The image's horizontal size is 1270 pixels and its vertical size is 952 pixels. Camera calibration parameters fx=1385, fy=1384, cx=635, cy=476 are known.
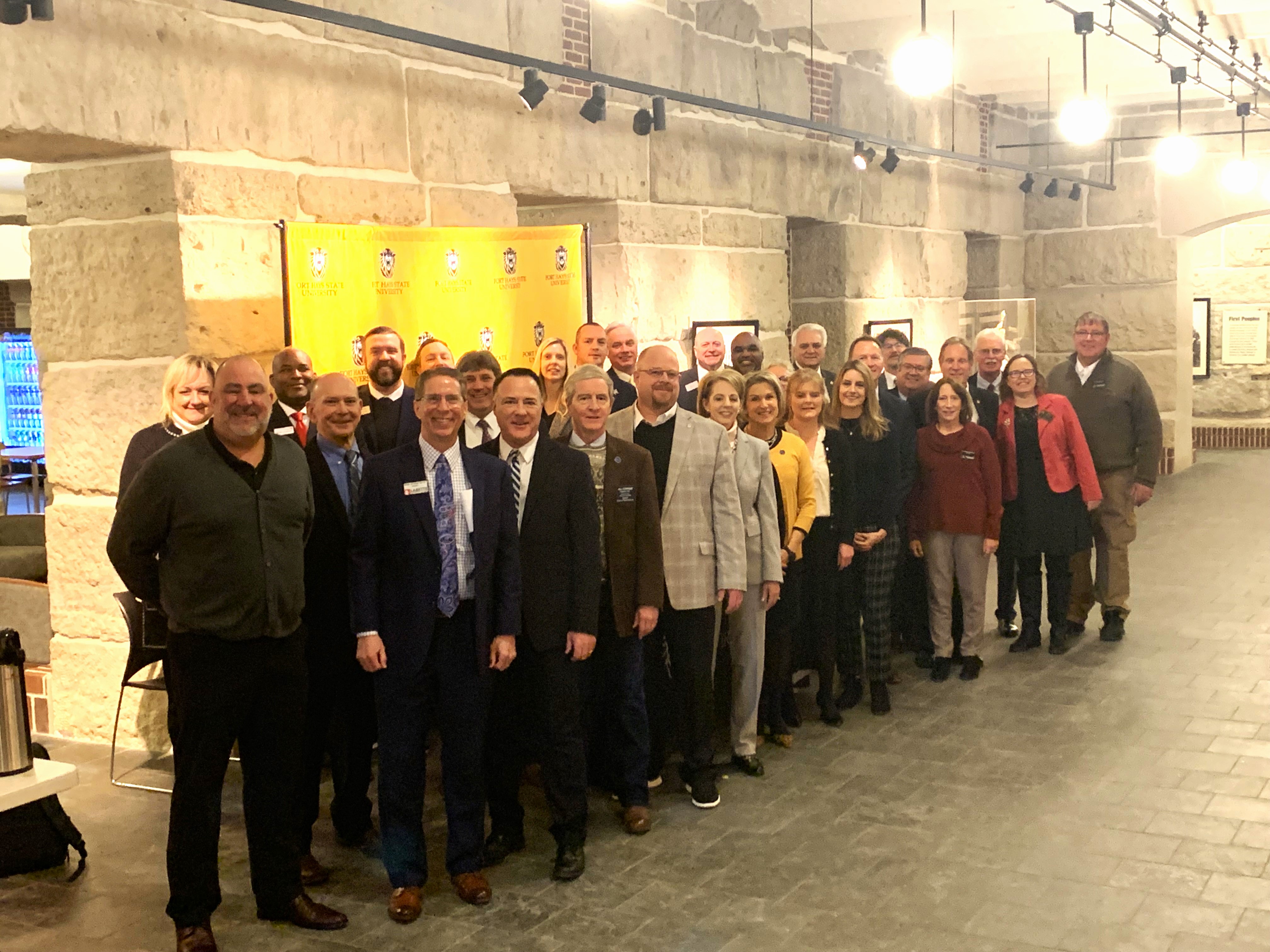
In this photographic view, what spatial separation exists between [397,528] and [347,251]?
196cm

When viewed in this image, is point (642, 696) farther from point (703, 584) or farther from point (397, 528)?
point (397, 528)

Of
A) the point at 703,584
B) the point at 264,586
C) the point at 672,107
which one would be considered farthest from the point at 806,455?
the point at 672,107

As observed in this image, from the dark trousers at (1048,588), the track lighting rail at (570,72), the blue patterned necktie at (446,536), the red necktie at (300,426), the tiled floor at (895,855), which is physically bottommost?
the tiled floor at (895,855)

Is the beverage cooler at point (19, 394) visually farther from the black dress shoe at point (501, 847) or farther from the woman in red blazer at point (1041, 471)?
the black dress shoe at point (501, 847)

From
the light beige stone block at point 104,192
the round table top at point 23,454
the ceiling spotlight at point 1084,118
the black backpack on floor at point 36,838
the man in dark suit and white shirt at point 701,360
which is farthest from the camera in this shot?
the round table top at point 23,454

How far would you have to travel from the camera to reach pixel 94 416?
5445 mm

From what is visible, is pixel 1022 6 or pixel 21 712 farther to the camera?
pixel 1022 6

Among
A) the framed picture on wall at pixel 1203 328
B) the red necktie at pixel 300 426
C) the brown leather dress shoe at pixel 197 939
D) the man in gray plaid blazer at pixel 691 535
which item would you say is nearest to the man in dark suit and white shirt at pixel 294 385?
the red necktie at pixel 300 426

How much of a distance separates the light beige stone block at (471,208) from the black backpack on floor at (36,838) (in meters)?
3.01

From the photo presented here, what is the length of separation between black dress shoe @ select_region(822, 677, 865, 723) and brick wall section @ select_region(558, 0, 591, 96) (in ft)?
11.2

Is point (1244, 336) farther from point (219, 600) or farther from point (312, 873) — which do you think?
point (219, 600)

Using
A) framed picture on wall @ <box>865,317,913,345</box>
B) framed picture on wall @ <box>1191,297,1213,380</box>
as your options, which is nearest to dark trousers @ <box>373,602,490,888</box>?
framed picture on wall @ <box>865,317,913,345</box>

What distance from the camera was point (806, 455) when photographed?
5.40 meters

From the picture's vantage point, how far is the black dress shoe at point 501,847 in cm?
429
